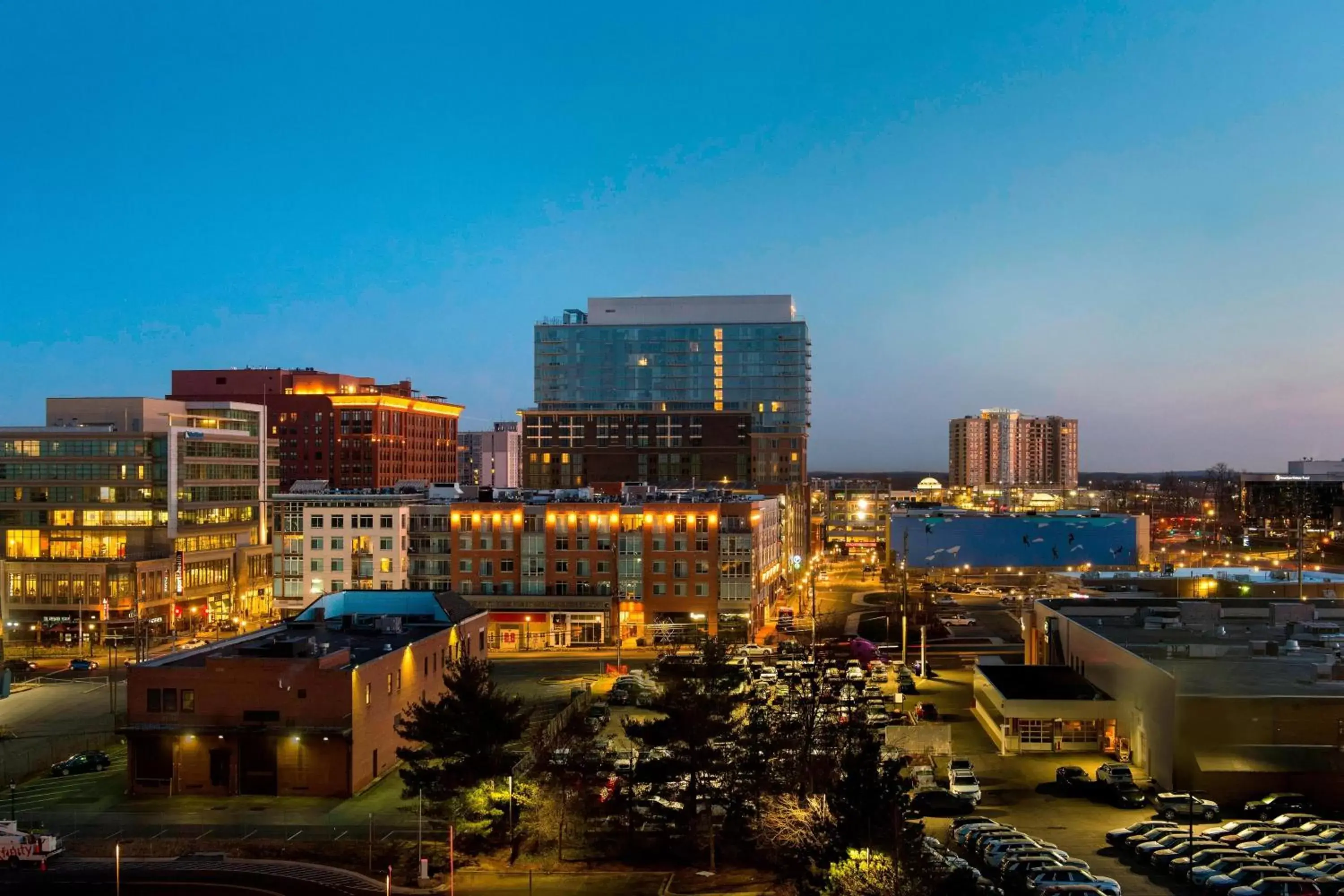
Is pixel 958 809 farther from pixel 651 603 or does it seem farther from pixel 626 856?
pixel 651 603

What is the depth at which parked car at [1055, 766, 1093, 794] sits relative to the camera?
111ft

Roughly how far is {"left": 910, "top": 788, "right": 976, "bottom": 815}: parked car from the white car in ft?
0.59

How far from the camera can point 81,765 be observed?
121 ft

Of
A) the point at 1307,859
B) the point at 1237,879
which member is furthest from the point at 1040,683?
the point at 1237,879

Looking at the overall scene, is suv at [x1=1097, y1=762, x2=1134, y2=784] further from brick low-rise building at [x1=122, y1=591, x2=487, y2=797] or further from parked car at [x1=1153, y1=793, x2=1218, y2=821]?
brick low-rise building at [x1=122, y1=591, x2=487, y2=797]

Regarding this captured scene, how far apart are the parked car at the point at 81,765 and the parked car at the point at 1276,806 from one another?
35.3m

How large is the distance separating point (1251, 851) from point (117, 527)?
63.5 meters

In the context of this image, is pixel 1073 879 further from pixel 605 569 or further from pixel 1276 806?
pixel 605 569

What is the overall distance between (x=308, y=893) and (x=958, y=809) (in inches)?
677

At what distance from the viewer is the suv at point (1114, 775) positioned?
33.1 meters

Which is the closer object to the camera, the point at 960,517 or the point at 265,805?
the point at 265,805

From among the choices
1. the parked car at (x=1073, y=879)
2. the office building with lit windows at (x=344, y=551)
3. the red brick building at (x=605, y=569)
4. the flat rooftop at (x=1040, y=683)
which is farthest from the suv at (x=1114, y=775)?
the office building with lit windows at (x=344, y=551)

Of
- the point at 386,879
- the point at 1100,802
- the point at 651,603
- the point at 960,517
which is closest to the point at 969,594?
the point at 960,517

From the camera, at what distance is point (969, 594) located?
88062mm
